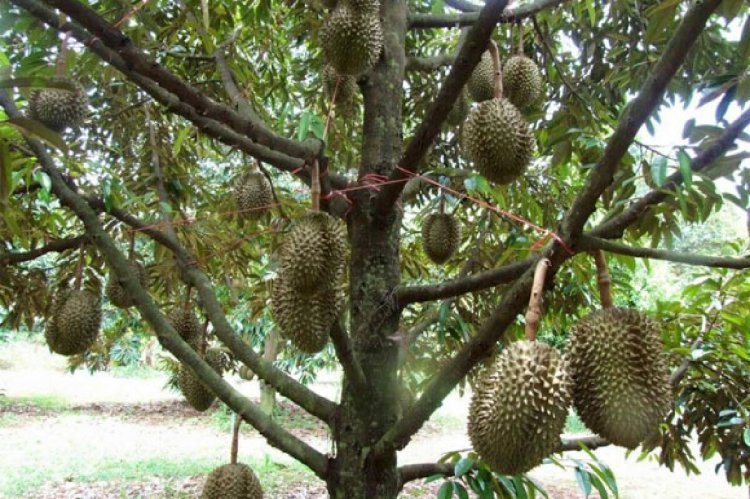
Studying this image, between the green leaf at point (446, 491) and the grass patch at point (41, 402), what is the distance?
34.4ft

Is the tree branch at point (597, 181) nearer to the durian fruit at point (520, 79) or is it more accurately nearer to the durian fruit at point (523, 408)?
the durian fruit at point (523, 408)

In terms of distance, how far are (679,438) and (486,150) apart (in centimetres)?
136

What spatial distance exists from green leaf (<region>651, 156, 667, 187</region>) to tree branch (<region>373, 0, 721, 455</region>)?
6.3 inches

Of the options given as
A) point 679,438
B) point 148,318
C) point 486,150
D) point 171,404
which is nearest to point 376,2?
point 486,150

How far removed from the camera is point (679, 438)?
2.23m

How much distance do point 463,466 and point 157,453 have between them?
685 centimetres

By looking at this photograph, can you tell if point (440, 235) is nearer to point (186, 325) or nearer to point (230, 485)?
point (186, 325)

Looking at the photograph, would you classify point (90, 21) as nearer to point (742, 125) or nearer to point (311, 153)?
point (311, 153)

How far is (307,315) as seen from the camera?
1.44 meters

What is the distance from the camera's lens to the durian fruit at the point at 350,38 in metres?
1.77

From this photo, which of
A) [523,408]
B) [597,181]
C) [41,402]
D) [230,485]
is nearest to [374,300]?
[230,485]

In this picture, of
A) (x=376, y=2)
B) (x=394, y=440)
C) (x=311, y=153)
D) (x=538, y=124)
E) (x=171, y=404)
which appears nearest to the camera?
(x=311, y=153)

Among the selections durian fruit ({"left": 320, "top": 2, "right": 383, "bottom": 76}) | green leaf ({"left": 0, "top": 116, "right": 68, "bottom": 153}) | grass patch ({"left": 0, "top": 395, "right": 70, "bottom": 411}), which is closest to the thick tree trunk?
durian fruit ({"left": 320, "top": 2, "right": 383, "bottom": 76})

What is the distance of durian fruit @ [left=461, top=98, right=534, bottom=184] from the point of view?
1559 millimetres
